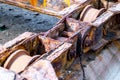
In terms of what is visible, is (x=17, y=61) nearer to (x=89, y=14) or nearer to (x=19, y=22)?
(x=89, y=14)

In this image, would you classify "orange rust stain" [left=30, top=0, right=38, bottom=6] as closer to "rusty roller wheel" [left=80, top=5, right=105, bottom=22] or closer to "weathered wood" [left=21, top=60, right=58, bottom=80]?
"rusty roller wheel" [left=80, top=5, right=105, bottom=22]

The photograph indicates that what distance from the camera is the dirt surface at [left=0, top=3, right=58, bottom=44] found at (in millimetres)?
5130

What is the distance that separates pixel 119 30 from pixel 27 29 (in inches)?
72.1

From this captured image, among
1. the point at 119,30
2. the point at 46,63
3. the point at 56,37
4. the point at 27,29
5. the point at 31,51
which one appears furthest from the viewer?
the point at 27,29

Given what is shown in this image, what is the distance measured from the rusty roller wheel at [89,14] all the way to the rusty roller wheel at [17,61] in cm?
127

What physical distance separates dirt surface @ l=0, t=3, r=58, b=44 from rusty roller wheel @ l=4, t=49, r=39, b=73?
2.33 m

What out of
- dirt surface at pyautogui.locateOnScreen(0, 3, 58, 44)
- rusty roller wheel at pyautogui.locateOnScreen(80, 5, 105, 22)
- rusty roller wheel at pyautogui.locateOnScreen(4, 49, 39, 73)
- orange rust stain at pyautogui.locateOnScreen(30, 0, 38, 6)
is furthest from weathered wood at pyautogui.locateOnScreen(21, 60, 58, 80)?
dirt surface at pyautogui.locateOnScreen(0, 3, 58, 44)

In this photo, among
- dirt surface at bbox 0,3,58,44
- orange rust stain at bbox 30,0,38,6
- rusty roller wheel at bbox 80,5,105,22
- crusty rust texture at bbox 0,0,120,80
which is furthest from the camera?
dirt surface at bbox 0,3,58,44

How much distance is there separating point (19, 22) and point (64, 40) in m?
2.52

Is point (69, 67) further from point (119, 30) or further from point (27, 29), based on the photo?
point (27, 29)

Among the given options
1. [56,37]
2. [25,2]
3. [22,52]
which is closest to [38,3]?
[25,2]

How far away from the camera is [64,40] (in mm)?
3094

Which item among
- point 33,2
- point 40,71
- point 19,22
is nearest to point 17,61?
point 40,71

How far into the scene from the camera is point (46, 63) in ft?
8.08
